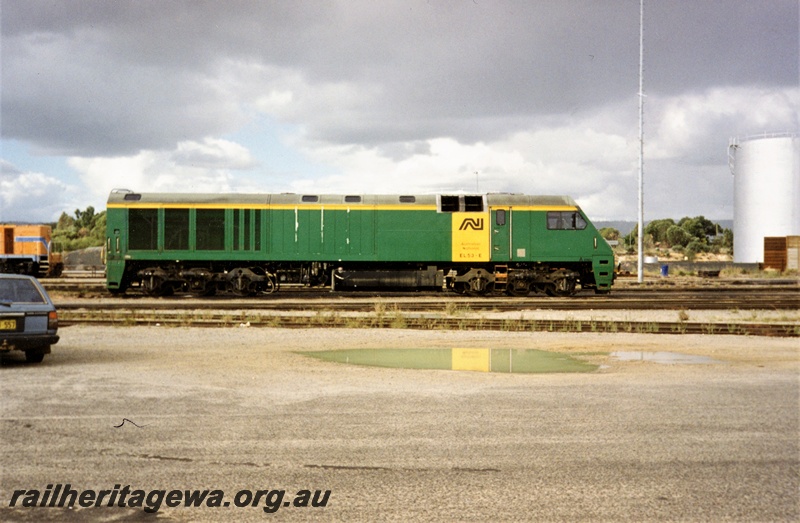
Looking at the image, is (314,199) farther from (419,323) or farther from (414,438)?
(414,438)

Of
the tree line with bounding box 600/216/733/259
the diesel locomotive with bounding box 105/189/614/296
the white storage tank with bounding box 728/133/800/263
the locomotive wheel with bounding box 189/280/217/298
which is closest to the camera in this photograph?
the diesel locomotive with bounding box 105/189/614/296

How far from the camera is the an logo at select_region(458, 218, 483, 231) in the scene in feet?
81.6

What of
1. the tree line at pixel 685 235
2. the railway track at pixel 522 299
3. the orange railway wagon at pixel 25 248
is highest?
the tree line at pixel 685 235

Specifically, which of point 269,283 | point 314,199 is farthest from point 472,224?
point 269,283

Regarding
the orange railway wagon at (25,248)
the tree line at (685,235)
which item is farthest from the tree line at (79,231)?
the tree line at (685,235)

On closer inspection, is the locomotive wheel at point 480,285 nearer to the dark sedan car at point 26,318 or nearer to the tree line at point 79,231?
the dark sedan car at point 26,318

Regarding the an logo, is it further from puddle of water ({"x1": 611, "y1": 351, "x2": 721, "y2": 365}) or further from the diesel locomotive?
puddle of water ({"x1": 611, "y1": 351, "x2": 721, "y2": 365})

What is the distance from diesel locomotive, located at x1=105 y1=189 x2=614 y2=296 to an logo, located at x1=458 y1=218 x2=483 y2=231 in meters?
0.04

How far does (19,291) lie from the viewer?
11.0 meters

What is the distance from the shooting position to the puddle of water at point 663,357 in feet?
39.5

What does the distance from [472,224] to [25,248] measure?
24522 millimetres

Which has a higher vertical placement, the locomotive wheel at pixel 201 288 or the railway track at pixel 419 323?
the locomotive wheel at pixel 201 288

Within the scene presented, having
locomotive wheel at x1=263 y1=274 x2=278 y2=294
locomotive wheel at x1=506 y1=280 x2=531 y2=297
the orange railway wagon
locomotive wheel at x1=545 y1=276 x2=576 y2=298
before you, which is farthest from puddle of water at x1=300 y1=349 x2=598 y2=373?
the orange railway wagon

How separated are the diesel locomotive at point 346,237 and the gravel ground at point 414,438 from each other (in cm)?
1340
